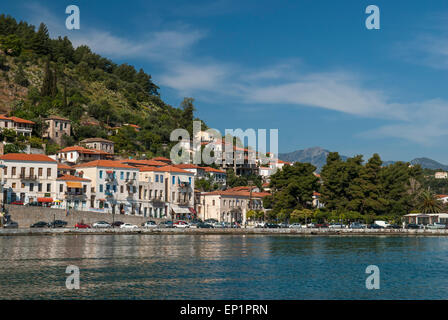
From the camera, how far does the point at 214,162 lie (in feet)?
433

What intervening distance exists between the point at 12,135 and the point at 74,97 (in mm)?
40262

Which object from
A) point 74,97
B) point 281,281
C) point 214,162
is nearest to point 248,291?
point 281,281

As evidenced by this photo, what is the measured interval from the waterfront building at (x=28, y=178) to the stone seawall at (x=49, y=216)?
553 cm

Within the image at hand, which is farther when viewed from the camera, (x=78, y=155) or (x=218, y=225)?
(x=78, y=155)

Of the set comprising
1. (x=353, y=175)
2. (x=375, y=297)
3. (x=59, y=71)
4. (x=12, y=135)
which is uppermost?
(x=59, y=71)

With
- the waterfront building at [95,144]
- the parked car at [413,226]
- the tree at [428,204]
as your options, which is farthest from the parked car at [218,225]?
the tree at [428,204]

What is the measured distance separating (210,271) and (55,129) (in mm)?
81499

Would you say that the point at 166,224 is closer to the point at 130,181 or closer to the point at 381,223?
the point at 130,181

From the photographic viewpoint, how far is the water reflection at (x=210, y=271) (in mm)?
30656

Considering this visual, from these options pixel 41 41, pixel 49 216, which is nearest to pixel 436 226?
pixel 49 216

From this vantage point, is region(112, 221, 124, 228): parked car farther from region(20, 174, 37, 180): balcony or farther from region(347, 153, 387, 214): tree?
region(347, 153, 387, 214): tree

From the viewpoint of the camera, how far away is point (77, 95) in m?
138

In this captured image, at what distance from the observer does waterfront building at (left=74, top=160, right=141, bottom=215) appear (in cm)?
8400
